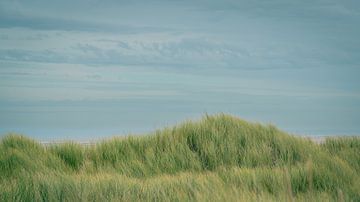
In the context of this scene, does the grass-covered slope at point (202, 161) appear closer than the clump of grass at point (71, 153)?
Yes

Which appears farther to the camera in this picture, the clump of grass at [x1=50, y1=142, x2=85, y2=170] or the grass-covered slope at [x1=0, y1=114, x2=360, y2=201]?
the clump of grass at [x1=50, y1=142, x2=85, y2=170]

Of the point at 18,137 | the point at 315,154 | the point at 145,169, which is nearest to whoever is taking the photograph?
the point at 145,169

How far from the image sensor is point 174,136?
7.31 metres

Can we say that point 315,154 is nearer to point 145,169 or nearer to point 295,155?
point 295,155

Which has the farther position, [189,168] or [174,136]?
[174,136]

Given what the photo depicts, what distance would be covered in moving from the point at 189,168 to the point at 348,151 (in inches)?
105

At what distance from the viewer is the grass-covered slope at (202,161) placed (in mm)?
5422

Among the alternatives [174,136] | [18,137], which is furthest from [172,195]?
[18,137]

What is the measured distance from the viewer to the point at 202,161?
22.8 feet

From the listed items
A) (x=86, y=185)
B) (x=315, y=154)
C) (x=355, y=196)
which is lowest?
(x=355, y=196)

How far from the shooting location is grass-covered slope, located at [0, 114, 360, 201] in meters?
5.42

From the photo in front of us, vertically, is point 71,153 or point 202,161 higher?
point 71,153

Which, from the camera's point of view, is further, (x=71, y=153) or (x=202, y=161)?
(x=71, y=153)

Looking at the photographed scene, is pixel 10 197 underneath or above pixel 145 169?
underneath
